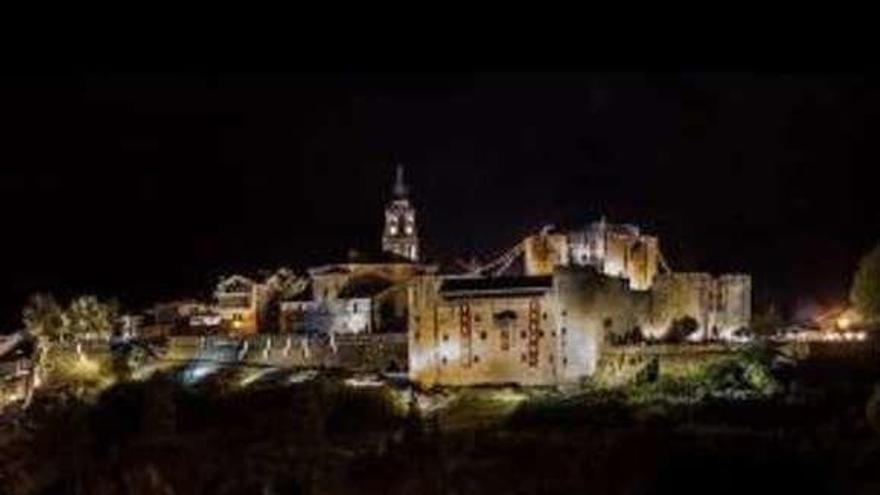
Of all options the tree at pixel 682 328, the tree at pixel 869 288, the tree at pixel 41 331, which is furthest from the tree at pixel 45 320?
the tree at pixel 869 288

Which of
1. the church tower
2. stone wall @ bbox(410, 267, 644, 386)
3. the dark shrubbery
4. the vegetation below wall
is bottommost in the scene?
the vegetation below wall

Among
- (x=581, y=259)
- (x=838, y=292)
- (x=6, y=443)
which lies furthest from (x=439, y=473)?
(x=838, y=292)

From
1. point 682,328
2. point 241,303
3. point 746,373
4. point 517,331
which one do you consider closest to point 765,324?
point 682,328

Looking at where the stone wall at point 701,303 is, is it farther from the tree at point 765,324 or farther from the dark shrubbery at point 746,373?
the dark shrubbery at point 746,373

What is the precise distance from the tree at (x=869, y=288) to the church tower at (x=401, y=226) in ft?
50.0

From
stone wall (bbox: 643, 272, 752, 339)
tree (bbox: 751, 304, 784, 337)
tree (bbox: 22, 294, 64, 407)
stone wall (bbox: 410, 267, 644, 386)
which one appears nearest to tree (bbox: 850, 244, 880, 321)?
tree (bbox: 751, 304, 784, 337)

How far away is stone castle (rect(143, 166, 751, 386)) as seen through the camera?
47.5 meters

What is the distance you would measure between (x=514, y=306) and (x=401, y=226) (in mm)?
12945

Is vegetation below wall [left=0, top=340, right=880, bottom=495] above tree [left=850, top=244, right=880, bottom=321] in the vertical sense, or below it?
below

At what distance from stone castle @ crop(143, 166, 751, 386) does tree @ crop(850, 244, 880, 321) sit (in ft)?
10.3

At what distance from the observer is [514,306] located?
156ft

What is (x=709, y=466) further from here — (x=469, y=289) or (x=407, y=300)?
(x=407, y=300)

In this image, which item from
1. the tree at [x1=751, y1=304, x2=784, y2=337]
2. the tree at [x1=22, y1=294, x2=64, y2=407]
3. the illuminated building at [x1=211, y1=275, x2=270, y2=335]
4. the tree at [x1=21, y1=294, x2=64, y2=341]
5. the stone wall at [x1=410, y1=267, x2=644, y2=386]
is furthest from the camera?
the illuminated building at [x1=211, y1=275, x2=270, y2=335]

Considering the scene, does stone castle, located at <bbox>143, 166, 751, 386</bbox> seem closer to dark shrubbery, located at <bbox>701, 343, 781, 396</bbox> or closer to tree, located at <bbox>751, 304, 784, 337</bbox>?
tree, located at <bbox>751, 304, 784, 337</bbox>
